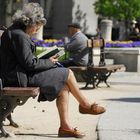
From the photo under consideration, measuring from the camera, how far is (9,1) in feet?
127

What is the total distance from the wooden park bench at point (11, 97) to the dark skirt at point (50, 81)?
13cm

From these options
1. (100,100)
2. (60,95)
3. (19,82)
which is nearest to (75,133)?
(60,95)

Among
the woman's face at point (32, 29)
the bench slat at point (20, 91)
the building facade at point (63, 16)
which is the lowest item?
the building facade at point (63, 16)

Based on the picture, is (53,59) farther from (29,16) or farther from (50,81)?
(29,16)

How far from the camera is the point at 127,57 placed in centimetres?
1847

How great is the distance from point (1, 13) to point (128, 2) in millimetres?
7899

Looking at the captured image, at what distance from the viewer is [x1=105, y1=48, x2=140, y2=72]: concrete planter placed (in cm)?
1829

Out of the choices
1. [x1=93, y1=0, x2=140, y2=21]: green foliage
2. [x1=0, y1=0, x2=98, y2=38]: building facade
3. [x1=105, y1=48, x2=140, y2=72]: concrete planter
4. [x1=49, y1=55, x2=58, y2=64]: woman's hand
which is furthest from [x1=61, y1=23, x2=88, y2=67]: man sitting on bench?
[x1=0, y1=0, x2=98, y2=38]: building facade

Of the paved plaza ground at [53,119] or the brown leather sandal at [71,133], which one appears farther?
the paved plaza ground at [53,119]

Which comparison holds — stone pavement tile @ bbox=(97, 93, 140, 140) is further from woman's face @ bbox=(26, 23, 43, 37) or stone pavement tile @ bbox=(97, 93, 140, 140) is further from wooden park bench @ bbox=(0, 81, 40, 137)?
woman's face @ bbox=(26, 23, 43, 37)

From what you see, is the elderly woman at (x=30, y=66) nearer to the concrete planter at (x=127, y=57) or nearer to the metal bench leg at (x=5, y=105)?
the metal bench leg at (x=5, y=105)

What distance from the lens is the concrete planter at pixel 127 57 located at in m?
18.3

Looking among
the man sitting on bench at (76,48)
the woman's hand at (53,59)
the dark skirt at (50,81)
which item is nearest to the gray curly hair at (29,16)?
the woman's hand at (53,59)

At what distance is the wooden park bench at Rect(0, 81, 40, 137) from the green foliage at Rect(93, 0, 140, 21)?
98.3 ft
